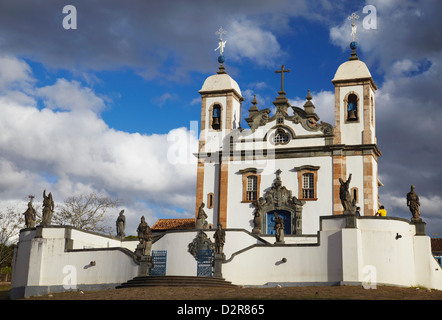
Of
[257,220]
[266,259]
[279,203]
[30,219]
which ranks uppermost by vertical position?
[279,203]

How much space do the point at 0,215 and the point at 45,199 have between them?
23984 millimetres

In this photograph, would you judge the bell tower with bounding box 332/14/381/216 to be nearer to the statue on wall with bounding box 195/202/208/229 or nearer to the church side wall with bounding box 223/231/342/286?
the statue on wall with bounding box 195/202/208/229

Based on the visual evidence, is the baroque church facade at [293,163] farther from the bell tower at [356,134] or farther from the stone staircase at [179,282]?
the stone staircase at [179,282]

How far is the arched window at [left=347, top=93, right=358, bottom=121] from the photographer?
40.6 metres

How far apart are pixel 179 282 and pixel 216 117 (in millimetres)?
17492

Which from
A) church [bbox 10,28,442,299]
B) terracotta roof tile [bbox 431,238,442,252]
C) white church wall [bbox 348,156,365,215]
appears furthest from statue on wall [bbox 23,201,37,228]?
terracotta roof tile [bbox 431,238,442,252]

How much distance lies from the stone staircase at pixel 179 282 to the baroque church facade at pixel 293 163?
28.8ft

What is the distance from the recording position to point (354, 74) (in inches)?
1625

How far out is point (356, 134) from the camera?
40.1 m

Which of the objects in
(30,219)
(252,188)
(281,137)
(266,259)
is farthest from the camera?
(281,137)

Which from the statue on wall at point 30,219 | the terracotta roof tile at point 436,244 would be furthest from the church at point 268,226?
the terracotta roof tile at point 436,244

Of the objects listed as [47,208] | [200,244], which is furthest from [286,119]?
[47,208]

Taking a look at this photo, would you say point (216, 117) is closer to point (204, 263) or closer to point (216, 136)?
point (216, 136)
